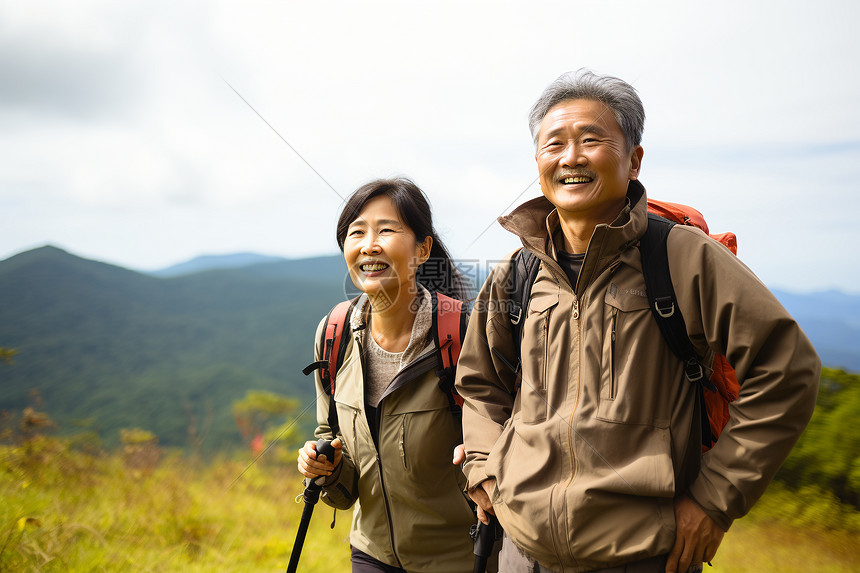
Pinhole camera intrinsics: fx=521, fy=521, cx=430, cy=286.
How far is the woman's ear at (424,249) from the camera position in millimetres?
3064

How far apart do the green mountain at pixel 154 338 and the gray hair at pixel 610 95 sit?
5432 millimetres

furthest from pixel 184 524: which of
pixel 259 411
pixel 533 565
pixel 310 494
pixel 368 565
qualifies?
pixel 533 565

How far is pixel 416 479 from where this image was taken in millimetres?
2564

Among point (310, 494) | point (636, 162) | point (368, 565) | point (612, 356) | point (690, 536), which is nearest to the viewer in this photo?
point (690, 536)

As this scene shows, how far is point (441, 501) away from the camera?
2.59 meters

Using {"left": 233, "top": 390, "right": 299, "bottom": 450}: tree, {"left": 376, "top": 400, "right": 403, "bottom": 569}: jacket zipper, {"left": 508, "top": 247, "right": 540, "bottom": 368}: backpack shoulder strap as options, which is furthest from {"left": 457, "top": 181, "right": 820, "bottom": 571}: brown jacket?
{"left": 233, "top": 390, "right": 299, "bottom": 450}: tree

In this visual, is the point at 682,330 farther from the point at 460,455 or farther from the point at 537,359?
the point at 460,455

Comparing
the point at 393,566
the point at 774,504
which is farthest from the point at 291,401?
the point at 774,504

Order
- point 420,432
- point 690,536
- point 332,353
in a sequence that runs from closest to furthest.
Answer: point 690,536
point 420,432
point 332,353

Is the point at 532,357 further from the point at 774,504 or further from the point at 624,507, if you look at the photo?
the point at 774,504

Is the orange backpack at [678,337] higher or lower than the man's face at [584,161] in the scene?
lower

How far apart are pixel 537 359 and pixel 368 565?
5.13 feet

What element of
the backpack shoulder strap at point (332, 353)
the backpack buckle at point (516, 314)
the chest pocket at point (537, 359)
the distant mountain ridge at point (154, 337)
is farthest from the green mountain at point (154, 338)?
the chest pocket at point (537, 359)

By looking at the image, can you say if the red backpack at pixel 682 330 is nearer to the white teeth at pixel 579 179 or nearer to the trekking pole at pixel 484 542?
the white teeth at pixel 579 179
